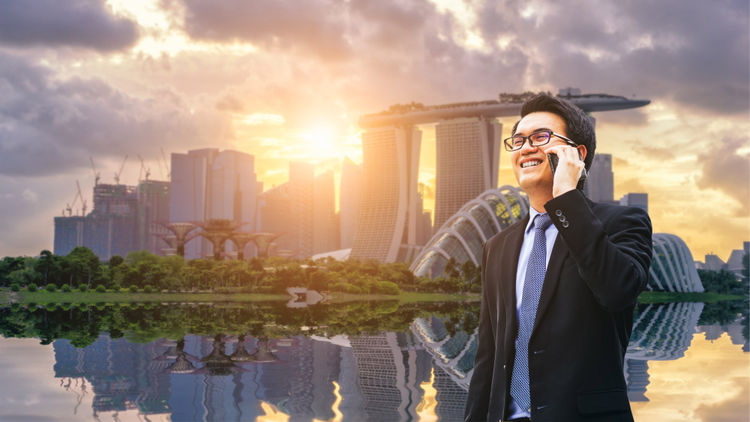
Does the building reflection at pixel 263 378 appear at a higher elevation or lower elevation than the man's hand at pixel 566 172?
lower

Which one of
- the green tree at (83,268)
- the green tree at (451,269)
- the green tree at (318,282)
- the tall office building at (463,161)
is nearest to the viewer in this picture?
A: the green tree at (83,268)

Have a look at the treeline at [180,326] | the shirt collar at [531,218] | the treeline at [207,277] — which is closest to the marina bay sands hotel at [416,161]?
the treeline at [207,277]

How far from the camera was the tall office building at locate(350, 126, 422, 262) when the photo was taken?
407ft

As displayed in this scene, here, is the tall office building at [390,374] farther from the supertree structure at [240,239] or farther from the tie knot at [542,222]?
the supertree structure at [240,239]

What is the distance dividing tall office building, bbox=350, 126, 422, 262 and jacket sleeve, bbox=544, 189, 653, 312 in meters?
119

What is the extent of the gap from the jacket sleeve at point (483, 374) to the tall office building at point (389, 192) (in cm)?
11847

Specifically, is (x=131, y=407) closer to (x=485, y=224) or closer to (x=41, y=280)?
(x=41, y=280)

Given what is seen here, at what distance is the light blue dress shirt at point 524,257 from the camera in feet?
10.3

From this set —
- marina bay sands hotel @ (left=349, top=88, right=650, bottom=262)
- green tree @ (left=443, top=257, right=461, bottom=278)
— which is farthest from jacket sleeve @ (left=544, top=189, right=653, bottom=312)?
marina bay sands hotel @ (left=349, top=88, right=650, bottom=262)

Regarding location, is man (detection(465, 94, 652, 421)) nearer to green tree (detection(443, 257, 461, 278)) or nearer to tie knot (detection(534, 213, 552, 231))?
tie knot (detection(534, 213, 552, 231))

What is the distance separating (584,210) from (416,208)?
127 m

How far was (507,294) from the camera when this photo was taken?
325 cm

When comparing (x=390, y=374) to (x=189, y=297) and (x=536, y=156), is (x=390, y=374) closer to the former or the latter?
(x=536, y=156)

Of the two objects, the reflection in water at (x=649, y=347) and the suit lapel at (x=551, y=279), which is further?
the reflection in water at (x=649, y=347)
